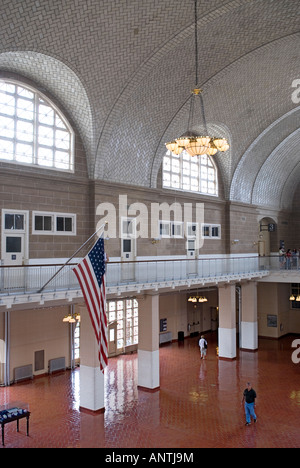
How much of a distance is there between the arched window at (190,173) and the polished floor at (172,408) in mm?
9038

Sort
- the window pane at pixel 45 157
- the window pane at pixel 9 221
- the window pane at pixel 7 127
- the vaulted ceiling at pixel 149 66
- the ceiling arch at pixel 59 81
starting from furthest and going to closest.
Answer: the window pane at pixel 45 157 < the window pane at pixel 7 127 < the window pane at pixel 9 221 < the ceiling arch at pixel 59 81 < the vaulted ceiling at pixel 149 66

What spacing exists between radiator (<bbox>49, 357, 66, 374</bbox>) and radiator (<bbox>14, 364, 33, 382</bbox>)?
3.33ft

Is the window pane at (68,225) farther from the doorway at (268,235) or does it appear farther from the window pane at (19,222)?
the doorway at (268,235)

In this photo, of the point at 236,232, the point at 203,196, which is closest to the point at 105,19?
the point at 203,196

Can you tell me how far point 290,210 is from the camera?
31.9 meters

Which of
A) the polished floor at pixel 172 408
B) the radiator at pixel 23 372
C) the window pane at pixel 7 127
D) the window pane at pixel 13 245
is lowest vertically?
the polished floor at pixel 172 408

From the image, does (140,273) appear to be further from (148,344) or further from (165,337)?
(165,337)

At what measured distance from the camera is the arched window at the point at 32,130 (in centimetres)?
1482

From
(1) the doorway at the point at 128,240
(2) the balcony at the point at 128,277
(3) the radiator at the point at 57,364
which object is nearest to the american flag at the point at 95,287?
(2) the balcony at the point at 128,277

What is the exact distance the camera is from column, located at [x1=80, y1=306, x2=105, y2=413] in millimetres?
14008

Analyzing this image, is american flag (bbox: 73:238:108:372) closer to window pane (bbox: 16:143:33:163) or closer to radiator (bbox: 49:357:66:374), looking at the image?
window pane (bbox: 16:143:33:163)

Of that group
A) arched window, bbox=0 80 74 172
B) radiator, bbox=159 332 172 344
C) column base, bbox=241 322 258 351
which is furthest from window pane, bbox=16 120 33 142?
column base, bbox=241 322 258 351

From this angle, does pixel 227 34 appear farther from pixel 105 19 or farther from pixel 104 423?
pixel 104 423
